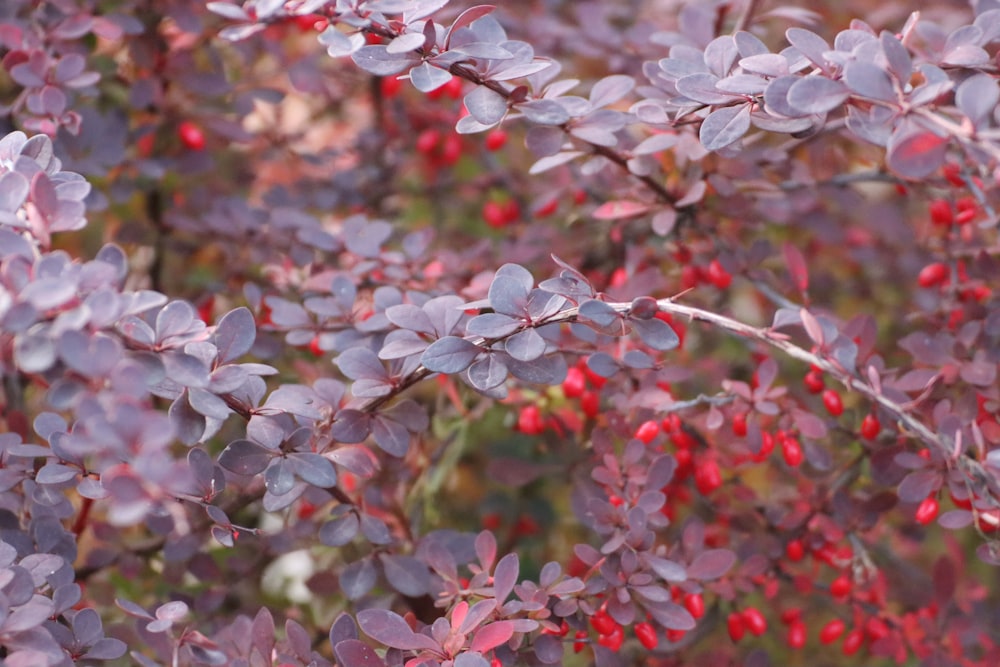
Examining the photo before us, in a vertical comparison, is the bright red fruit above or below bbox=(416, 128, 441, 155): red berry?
below

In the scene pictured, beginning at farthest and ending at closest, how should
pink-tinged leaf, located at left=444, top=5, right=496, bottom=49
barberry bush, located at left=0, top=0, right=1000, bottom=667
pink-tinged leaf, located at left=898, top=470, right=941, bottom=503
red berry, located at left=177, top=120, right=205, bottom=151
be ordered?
red berry, located at left=177, top=120, right=205, bottom=151 → pink-tinged leaf, located at left=898, top=470, right=941, bottom=503 → pink-tinged leaf, located at left=444, top=5, right=496, bottom=49 → barberry bush, located at left=0, top=0, right=1000, bottom=667

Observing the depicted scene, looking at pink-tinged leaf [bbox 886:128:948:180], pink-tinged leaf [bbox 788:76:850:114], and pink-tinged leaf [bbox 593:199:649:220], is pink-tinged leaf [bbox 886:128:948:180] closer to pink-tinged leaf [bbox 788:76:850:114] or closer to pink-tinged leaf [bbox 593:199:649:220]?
pink-tinged leaf [bbox 788:76:850:114]

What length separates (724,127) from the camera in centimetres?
100

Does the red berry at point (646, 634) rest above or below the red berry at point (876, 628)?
above

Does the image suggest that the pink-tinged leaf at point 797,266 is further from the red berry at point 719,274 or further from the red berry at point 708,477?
the red berry at point 708,477

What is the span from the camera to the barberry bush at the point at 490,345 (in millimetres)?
900

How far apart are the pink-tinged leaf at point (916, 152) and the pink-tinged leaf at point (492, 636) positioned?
57 cm

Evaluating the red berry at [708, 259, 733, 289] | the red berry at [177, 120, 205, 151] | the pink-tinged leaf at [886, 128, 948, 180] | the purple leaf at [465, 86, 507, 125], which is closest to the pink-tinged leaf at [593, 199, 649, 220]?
the red berry at [708, 259, 733, 289]

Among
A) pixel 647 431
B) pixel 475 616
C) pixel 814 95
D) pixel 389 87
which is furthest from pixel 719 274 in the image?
pixel 389 87

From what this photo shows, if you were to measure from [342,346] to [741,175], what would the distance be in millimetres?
617

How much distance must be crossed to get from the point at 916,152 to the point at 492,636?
24.0 inches

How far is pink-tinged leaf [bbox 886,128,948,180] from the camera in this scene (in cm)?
80

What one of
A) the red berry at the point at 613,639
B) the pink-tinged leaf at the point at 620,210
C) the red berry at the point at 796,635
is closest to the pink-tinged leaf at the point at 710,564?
the red berry at the point at 613,639

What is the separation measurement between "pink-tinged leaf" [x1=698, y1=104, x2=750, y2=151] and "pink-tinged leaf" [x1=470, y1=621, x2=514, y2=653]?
542 mm
